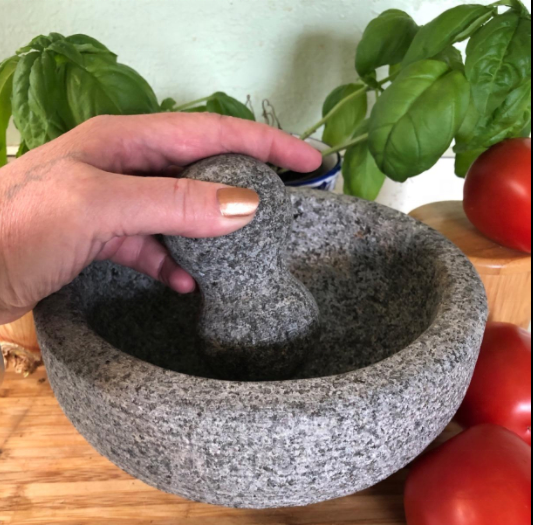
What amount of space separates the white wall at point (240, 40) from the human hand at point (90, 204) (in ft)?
1.37

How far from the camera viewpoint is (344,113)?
101 cm

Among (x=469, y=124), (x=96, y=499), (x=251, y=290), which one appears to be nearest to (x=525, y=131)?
(x=469, y=124)

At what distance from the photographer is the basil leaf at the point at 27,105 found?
0.70 metres

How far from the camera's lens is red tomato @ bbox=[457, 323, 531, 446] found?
712 millimetres

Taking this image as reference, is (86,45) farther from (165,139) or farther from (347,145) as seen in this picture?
(347,145)

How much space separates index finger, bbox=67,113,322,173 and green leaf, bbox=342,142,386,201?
27 centimetres

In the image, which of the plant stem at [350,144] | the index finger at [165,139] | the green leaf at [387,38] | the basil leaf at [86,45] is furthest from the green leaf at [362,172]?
the basil leaf at [86,45]

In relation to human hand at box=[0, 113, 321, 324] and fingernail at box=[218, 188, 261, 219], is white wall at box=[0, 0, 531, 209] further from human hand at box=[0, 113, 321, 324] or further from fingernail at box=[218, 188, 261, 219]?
fingernail at box=[218, 188, 261, 219]

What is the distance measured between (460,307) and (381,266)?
0.17 metres

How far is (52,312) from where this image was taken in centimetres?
55

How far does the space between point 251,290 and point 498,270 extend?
45cm

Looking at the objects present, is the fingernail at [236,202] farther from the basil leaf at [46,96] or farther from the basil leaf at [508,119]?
the basil leaf at [508,119]

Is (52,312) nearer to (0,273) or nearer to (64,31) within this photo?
(0,273)

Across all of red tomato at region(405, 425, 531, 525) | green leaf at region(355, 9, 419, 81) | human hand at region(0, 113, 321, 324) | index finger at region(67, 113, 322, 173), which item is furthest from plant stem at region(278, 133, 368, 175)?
red tomato at region(405, 425, 531, 525)
